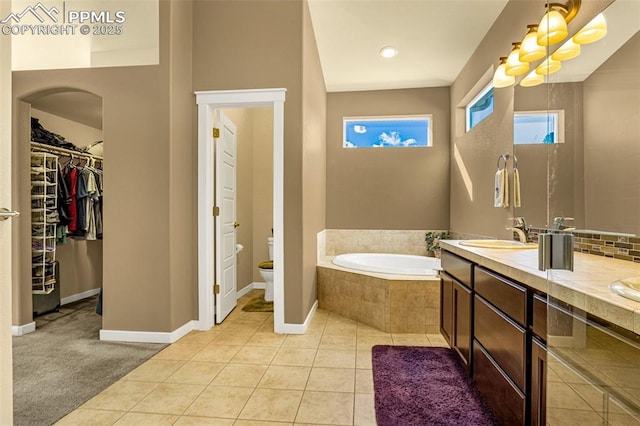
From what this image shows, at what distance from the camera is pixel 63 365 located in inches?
92.8

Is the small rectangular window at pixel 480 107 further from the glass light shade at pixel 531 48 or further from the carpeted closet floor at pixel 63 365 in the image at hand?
the carpeted closet floor at pixel 63 365

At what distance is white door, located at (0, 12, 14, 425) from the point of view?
4.13 feet

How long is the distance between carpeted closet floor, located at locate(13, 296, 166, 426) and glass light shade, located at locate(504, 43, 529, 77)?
3.46 meters

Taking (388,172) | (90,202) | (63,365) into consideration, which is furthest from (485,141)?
(90,202)

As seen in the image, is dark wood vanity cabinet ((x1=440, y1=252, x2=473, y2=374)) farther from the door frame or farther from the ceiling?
the ceiling

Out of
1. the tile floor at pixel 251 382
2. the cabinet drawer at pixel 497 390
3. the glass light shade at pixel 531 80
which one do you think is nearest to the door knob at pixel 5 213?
the tile floor at pixel 251 382

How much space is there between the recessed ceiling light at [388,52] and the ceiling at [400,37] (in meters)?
0.05

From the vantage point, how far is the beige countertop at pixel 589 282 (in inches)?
29.9

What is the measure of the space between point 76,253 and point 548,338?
4901 mm

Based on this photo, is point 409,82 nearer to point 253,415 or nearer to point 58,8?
point 58,8

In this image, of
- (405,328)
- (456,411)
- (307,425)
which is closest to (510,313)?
(456,411)

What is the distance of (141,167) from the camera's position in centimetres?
279

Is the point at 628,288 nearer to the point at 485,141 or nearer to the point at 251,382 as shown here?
the point at 251,382

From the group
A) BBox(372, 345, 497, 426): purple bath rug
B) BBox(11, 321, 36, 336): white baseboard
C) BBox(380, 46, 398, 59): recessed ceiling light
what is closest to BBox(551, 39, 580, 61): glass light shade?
BBox(372, 345, 497, 426): purple bath rug
